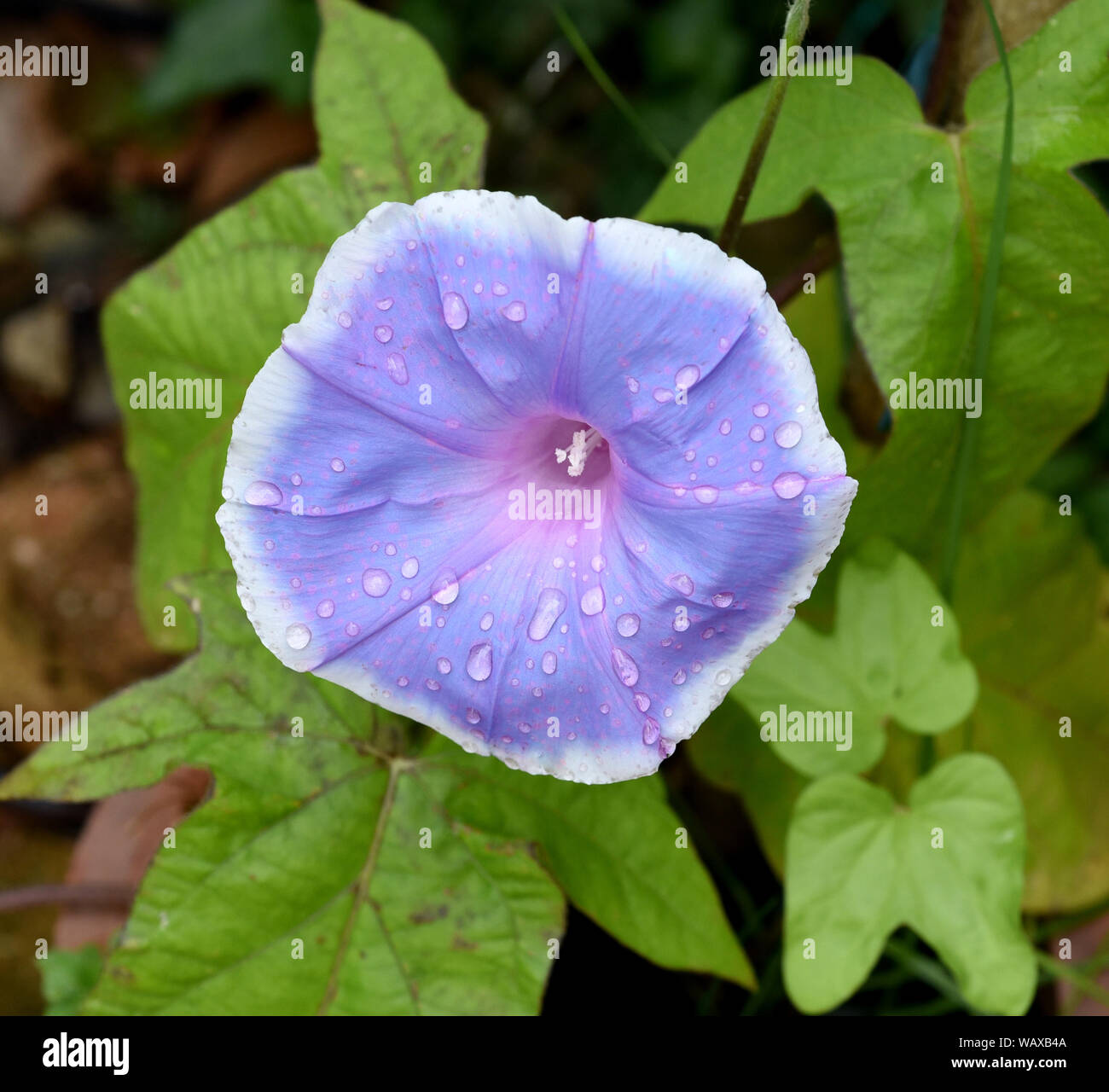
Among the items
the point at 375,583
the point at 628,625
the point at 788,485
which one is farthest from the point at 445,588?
the point at 788,485

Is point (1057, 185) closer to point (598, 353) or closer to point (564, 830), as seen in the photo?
point (598, 353)

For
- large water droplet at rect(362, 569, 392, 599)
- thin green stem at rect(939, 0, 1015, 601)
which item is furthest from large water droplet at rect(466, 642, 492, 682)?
thin green stem at rect(939, 0, 1015, 601)

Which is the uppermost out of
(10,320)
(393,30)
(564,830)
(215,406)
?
(10,320)

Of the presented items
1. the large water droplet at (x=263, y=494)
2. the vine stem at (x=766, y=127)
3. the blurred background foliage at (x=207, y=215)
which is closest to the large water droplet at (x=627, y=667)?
the large water droplet at (x=263, y=494)

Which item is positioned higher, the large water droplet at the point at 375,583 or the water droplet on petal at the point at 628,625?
the large water droplet at the point at 375,583

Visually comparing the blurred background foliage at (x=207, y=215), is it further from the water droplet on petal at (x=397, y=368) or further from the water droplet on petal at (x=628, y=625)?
the water droplet on petal at (x=397, y=368)

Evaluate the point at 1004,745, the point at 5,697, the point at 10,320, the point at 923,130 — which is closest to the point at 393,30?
the point at 923,130

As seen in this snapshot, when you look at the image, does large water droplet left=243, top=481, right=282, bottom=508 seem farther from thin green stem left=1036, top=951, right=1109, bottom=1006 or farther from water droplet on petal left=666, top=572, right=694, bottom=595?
thin green stem left=1036, top=951, right=1109, bottom=1006
